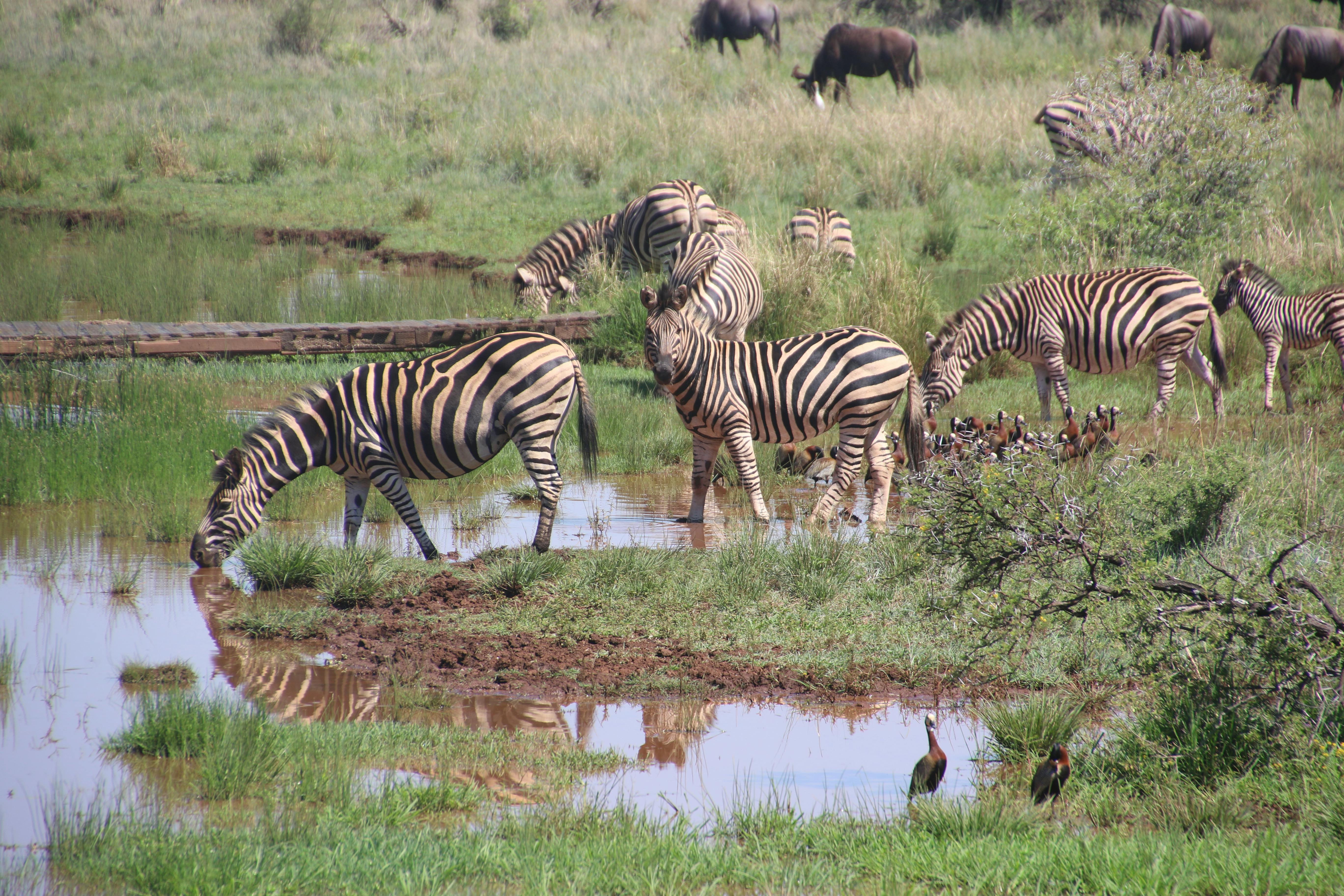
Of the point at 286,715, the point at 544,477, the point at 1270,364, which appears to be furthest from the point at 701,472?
the point at 1270,364

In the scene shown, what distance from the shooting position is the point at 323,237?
68.4 feet

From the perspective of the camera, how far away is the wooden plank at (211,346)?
1213 centimetres

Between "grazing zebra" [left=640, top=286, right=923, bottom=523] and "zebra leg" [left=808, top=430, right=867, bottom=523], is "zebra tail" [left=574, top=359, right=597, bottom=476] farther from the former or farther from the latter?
"zebra leg" [left=808, top=430, right=867, bottom=523]

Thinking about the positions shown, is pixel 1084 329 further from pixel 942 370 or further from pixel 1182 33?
pixel 1182 33

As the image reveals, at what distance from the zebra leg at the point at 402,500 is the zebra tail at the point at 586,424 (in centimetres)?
125

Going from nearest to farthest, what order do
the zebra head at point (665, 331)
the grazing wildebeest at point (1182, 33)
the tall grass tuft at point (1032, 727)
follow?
the tall grass tuft at point (1032, 727) → the zebra head at point (665, 331) → the grazing wildebeest at point (1182, 33)

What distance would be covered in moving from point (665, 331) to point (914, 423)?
6.92 feet

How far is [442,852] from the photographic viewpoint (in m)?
3.94

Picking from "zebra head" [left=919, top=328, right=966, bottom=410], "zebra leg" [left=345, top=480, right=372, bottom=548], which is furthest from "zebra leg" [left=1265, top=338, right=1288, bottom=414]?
"zebra leg" [left=345, top=480, right=372, bottom=548]

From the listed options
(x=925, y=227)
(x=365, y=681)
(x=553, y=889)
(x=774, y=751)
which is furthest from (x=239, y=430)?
(x=925, y=227)

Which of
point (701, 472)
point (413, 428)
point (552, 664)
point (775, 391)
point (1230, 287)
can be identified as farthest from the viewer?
point (1230, 287)

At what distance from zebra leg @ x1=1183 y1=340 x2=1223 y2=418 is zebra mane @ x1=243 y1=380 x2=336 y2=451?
26.4 feet

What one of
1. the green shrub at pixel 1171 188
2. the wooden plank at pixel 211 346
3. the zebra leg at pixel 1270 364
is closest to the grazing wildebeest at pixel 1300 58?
the green shrub at pixel 1171 188

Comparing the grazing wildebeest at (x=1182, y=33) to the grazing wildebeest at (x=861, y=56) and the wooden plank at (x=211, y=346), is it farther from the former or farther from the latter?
the wooden plank at (x=211, y=346)
